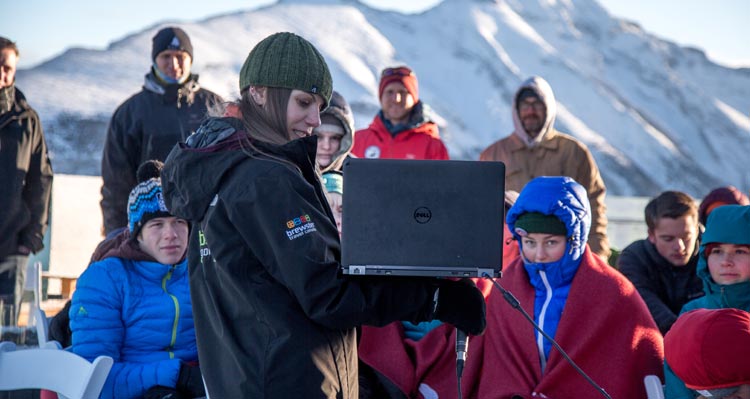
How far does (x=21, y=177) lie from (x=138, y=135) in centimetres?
85

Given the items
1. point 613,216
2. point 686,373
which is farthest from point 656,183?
point 686,373

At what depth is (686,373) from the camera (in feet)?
9.91

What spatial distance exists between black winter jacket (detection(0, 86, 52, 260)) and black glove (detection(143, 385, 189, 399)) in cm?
272

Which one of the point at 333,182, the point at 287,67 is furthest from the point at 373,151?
the point at 287,67

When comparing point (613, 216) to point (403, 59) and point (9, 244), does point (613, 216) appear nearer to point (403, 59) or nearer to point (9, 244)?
point (9, 244)

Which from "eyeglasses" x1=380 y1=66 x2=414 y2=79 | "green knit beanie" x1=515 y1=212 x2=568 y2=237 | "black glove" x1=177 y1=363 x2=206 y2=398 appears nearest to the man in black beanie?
"eyeglasses" x1=380 y1=66 x2=414 y2=79

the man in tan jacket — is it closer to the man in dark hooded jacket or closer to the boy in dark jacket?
the boy in dark jacket

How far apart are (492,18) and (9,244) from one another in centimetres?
7264

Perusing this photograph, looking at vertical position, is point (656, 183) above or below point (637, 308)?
below

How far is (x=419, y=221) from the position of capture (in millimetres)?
2203

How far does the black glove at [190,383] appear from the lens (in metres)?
3.75

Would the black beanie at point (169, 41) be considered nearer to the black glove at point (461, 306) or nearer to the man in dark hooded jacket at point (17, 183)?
the man in dark hooded jacket at point (17, 183)

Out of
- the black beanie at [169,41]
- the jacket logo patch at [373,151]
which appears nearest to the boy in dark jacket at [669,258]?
the jacket logo patch at [373,151]

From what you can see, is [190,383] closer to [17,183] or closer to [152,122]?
[152,122]
